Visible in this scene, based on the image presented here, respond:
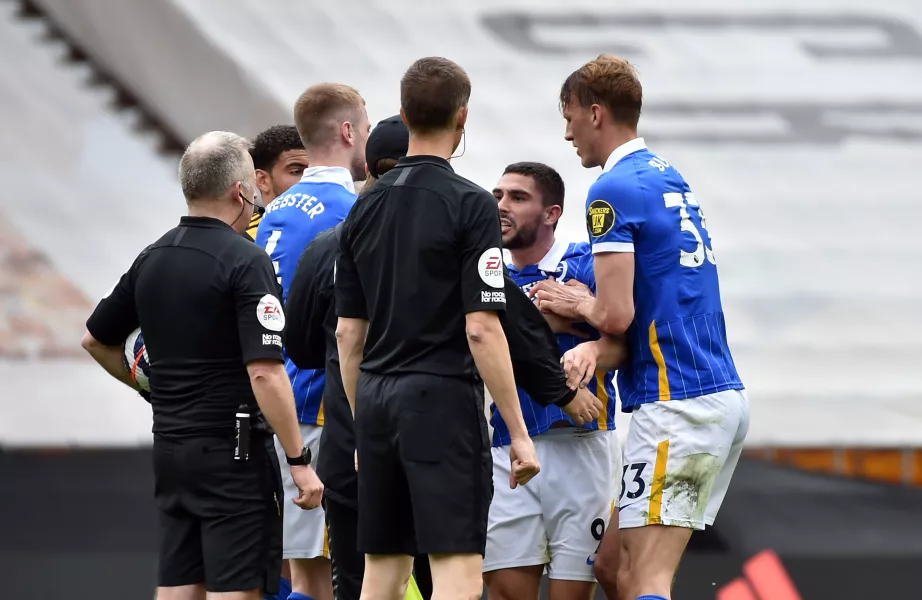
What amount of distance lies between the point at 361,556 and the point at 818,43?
28.8 feet

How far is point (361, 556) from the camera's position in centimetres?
348

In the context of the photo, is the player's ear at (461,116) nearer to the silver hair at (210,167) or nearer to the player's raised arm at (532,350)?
the player's raised arm at (532,350)

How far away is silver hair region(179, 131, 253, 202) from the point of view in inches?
133

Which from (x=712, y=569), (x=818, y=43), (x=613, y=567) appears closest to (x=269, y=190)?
(x=613, y=567)

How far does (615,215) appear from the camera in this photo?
11.0ft

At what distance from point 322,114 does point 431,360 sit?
1634 millimetres

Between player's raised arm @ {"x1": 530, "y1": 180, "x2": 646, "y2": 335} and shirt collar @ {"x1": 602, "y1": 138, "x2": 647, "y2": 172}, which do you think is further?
shirt collar @ {"x1": 602, "y1": 138, "x2": 647, "y2": 172}

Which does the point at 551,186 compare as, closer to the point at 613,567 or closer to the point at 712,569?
the point at 613,567

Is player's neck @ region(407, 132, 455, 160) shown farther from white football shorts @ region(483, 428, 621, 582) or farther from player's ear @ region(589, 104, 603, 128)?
white football shorts @ region(483, 428, 621, 582)

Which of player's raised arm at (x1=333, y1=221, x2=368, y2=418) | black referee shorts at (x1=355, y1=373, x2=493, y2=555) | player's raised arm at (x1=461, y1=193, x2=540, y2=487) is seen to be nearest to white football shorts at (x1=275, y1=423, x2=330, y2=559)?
player's raised arm at (x1=333, y1=221, x2=368, y2=418)

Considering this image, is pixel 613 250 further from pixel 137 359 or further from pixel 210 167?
pixel 137 359

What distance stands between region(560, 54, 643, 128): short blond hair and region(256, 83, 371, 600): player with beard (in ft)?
3.12

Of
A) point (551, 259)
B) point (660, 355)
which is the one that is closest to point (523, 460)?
point (660, 355)

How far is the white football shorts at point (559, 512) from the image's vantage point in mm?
3830
